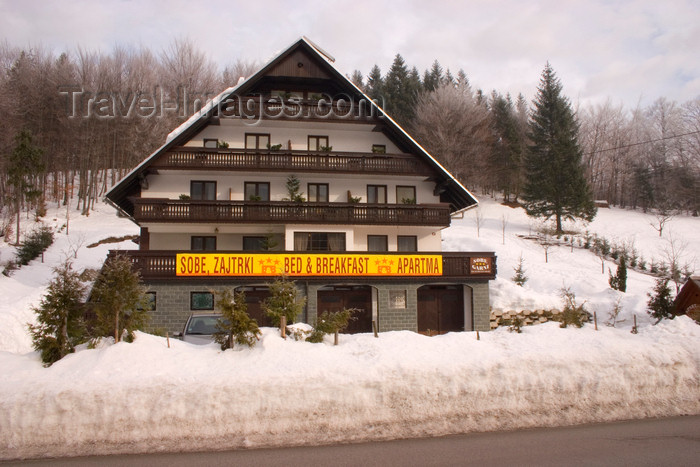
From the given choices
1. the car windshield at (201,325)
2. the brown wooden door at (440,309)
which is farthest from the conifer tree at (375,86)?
the car windshield at (201,325)

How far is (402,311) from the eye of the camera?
22.7 meters

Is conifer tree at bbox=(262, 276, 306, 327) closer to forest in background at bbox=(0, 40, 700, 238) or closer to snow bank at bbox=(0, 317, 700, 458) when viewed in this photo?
snow bank at bbox=(0, 317, 700, 458)

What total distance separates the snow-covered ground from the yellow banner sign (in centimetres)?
1137

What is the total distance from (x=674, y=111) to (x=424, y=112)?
129 ft

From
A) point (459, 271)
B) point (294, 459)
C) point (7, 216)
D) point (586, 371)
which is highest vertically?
point (7, 216)

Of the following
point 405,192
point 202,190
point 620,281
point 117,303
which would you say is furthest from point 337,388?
point 620,281

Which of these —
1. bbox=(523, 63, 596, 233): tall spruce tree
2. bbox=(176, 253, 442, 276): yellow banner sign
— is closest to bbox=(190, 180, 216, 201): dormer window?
bbox=(176, 253, 442, 276): yellow banner sign

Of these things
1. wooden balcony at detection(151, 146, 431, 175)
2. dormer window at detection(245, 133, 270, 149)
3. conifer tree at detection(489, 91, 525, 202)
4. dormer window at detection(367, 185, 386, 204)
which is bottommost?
dormer window at detection(367, 185, 386, 204)

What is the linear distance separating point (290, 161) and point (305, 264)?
6.32 metres

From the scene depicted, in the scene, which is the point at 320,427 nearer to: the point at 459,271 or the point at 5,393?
the point at 5,393

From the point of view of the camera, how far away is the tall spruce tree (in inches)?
1917

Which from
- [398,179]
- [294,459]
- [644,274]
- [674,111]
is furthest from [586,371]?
[674,111]

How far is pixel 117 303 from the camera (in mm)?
9320

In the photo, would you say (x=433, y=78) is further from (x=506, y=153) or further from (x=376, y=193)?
(x=376, y=193)
